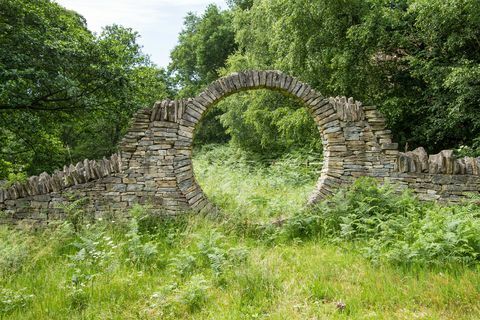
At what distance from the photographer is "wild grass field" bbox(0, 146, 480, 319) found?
3.81 metres

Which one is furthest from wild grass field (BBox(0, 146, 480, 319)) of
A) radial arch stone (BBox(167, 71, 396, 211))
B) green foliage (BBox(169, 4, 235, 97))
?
green foliage (BBox(169, 4, 235, 97))

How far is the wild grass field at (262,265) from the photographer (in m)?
3.81

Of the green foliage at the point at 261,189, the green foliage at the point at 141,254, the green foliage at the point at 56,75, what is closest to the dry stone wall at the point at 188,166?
the green foliage at the point at 261,189

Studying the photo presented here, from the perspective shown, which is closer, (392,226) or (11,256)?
(11,256)

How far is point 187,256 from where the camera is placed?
15.8 feet

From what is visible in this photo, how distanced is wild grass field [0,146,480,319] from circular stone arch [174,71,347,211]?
0.35 meters

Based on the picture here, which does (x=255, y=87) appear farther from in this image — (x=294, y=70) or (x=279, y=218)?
(x=294, y=70)

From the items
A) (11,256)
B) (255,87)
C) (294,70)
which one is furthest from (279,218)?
(294,70)

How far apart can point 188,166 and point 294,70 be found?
7.27 m

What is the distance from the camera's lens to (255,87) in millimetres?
6828

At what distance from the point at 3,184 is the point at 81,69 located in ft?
8.84

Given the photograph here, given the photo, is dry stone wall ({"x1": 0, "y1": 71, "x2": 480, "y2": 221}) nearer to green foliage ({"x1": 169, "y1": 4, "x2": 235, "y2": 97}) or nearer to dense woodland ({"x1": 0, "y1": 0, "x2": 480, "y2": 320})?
dense woodland ({"x1": 0, "y1": 0, "x2": 480, "y2": 320})

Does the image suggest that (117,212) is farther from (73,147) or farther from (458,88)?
(73,147)

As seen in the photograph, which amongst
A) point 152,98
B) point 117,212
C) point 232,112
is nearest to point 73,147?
point 232,112
